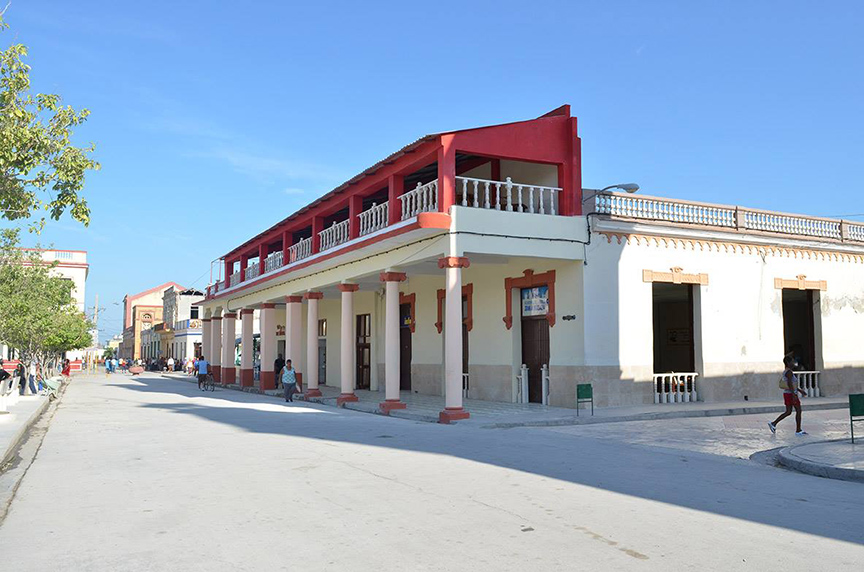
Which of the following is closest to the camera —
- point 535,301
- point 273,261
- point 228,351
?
point 535,301

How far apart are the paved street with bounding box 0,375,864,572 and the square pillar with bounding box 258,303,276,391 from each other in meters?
17.5

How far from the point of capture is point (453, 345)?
1648 cm

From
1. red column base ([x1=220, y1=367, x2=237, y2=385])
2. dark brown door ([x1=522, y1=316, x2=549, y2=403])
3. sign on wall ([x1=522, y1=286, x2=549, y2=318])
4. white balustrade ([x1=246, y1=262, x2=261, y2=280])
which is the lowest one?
red column base ([x1=220, y1=367, x2=237, y2=385])

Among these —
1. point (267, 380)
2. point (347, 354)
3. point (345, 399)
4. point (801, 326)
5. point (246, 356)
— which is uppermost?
point (801, 326)

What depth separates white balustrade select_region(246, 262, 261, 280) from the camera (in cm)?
3303

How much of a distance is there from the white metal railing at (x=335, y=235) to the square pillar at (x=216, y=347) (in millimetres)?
17226

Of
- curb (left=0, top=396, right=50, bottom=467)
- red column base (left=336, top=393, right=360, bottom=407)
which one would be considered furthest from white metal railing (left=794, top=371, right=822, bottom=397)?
curb (left=0, top=396, right=50, bottom=467)

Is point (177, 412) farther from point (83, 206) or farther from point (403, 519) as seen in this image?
point (403, 519)

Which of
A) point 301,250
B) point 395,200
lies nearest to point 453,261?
point 395,200

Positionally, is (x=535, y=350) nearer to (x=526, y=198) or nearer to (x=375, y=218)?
(x=526, y=198)

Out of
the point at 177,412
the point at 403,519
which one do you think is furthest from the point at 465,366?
→ the point at 403,519

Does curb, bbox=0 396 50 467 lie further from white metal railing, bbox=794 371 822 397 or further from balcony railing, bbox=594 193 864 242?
white metal railing, bbox=794 371 822 397

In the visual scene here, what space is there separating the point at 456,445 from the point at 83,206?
6.95 m

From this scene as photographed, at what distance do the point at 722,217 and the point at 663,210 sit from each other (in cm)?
212
